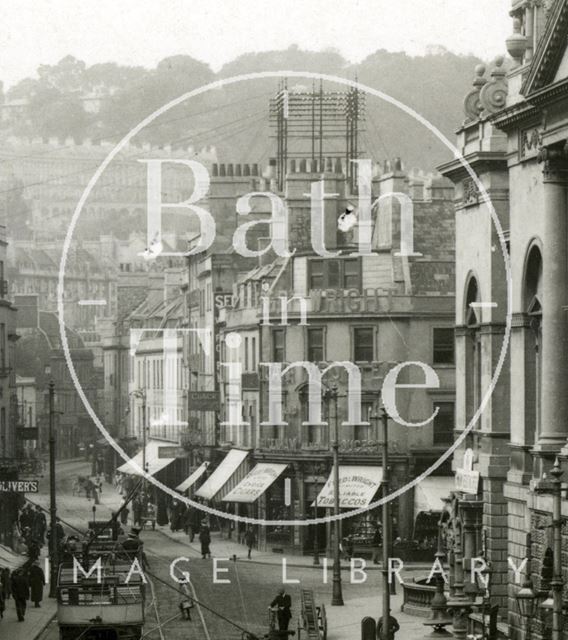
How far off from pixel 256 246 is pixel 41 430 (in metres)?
68.2

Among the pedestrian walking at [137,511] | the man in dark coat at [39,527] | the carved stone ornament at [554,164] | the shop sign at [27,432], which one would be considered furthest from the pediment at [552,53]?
the pedestrian walking at [137,511]

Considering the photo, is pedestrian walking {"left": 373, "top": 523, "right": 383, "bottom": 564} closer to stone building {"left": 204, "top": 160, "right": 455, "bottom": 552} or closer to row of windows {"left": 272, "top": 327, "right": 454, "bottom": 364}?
stone building {"left": 204, "top": 160, "right": 455, "bottom": 552}

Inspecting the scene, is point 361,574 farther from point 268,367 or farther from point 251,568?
point 268,367

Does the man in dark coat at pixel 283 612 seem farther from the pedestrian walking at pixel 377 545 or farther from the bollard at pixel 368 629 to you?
the pedestrian walking at pixel 377 545

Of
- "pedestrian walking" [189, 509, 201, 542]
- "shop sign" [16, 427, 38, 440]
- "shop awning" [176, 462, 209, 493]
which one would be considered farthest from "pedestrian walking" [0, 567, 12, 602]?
"shop awning" [176, 462, 209, 493]

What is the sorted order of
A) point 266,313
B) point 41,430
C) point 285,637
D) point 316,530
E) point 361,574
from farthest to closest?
point 41,430
point 266,313
point 316,530
point 361,574
point 285,637

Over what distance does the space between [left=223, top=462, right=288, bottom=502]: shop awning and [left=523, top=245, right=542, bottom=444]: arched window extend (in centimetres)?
3582

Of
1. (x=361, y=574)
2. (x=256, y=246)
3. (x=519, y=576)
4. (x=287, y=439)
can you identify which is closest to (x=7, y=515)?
(x=287, y=439)

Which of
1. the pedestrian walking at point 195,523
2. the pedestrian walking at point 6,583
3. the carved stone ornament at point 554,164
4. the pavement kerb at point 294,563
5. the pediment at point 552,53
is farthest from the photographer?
the pedestrian walking at point 195,523

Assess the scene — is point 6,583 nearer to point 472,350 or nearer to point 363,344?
point 472,350

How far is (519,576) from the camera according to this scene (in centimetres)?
4944

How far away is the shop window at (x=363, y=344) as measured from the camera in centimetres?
8625

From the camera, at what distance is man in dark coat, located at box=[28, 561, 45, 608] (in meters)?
62.9

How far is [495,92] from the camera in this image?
54.5 meters
